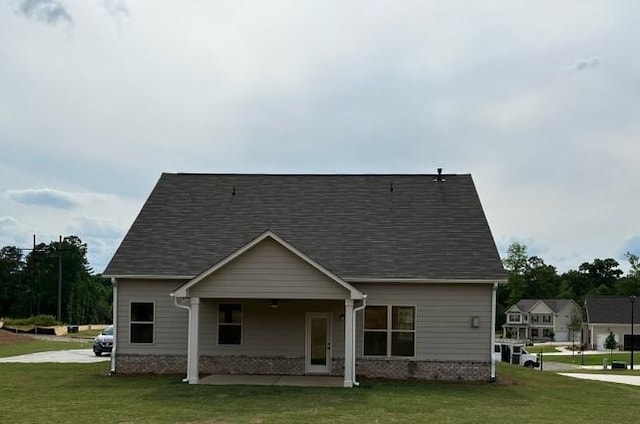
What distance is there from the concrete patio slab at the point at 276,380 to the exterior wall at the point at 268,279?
7.56 feet

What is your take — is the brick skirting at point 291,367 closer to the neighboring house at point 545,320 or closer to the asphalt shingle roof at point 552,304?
the neighboring house at point 545,320

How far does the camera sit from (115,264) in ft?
71.8

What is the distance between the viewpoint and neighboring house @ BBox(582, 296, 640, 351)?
76.9m

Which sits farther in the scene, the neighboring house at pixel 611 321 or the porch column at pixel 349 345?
the neighboring house at pixel 611 321

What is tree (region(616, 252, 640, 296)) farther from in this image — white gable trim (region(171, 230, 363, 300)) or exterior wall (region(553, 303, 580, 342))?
white gable trim (region(171, 230, 363, 300))

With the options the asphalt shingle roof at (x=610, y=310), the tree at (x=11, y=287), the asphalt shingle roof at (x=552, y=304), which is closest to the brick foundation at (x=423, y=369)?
the asphalt shingle roof at (x=610, y=310)

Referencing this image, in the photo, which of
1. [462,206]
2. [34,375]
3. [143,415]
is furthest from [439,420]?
[34,375]

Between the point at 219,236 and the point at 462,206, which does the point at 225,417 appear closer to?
the point at 219,236

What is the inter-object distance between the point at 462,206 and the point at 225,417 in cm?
1304

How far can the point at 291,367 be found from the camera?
2148cm

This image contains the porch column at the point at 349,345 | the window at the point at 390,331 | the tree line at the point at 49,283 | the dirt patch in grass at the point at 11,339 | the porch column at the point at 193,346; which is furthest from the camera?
the tree line at the point at 49,283

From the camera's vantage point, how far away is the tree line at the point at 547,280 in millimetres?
126500

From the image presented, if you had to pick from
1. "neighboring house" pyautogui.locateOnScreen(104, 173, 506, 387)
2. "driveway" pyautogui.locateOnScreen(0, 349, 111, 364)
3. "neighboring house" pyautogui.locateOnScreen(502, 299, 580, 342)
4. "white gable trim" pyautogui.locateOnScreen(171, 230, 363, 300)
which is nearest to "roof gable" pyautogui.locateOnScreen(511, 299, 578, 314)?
"neighboring house" pyautogui.locateOnScreen(502, 299, 580, 342)

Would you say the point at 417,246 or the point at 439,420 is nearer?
the point at 439,420
